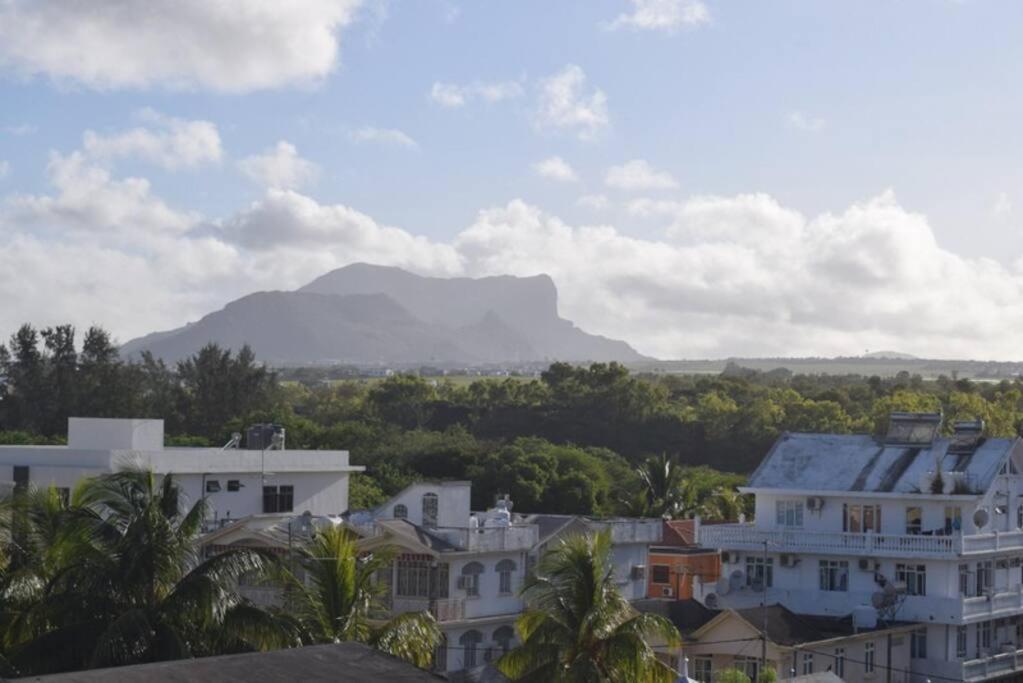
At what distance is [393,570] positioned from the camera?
51062mm

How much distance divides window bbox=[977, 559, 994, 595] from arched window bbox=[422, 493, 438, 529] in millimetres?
19092

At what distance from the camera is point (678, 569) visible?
62312mm

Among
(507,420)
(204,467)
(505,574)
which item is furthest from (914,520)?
(507,420)

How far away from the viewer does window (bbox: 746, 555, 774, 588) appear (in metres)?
60.3

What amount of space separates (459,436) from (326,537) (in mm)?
76751

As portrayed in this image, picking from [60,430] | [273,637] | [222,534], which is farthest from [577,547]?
[60,430]

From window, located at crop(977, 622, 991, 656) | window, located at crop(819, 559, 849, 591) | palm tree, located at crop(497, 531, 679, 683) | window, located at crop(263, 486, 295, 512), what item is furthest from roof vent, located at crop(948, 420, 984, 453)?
window, located at crop(263, 486, 295, 512)

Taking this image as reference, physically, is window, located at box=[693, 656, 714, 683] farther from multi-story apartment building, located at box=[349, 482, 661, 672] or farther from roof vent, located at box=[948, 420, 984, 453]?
roof vent, located at box=[948, 420, 984, 453]

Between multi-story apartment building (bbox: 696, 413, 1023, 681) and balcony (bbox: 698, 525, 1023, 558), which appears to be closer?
balcony (bbox: 698, 525, 1023, 558)

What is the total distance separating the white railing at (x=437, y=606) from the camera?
1961 inches

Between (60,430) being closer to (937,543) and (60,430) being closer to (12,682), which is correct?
(937,543)

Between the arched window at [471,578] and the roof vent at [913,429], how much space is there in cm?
1843

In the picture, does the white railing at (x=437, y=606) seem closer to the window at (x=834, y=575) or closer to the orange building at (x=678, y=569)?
the orange building at (x=678, y=569)

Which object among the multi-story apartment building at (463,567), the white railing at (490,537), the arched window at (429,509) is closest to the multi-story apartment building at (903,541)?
the multi-story apartment building at (463,567)
